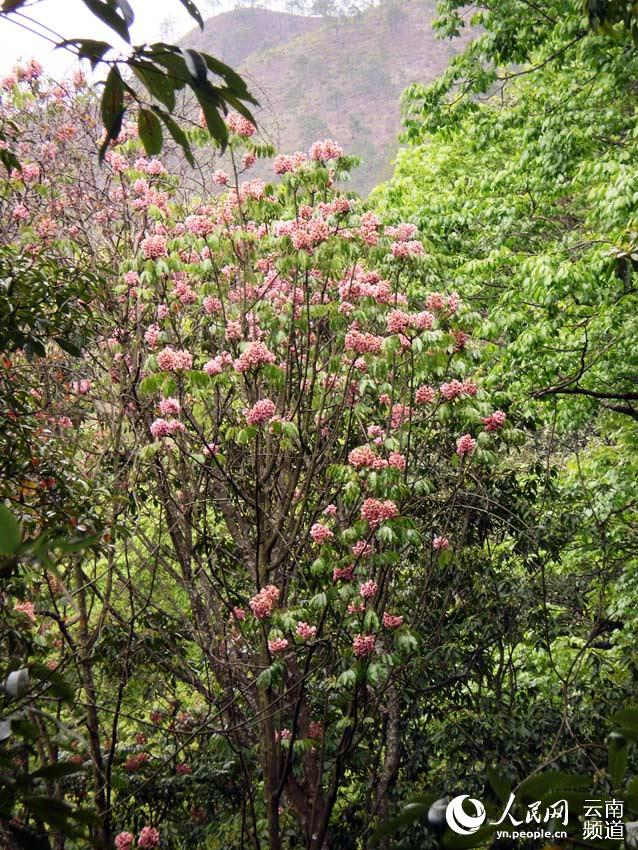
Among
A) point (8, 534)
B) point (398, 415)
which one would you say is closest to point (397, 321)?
point (398, 415)

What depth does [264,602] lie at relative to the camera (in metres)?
3.75

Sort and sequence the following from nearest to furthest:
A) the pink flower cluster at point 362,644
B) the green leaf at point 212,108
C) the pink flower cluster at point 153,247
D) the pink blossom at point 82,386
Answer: the green leaf at point 212,108 < the pink flower cluster at point 362,644 < the pink flower cluster at point 153,247 < the pink blossom at point 82,386

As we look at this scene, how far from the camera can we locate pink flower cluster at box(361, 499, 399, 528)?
3613 millimetres

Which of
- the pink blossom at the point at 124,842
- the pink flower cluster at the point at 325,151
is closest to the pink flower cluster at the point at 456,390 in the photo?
the pink flower cluster at the point at 325,151

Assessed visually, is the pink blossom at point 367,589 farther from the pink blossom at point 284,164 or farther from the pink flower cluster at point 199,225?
the pink blossom at point 284,164

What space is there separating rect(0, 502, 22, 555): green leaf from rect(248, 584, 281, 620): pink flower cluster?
10.2 feet

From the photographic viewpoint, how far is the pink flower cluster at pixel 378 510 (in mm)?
3613

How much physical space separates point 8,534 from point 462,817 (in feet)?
1.87

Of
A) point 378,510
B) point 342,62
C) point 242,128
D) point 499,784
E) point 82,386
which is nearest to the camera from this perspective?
point 499,784

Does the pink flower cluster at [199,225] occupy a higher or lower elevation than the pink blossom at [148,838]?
higher

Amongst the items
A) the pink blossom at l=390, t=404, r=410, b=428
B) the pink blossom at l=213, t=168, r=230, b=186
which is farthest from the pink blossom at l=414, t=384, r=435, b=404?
the pink blossom at l=213, t=168, r=230, b=186

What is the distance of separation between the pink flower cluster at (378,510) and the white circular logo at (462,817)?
2.67 metres

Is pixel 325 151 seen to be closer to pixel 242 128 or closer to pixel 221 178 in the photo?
pixel 242 128

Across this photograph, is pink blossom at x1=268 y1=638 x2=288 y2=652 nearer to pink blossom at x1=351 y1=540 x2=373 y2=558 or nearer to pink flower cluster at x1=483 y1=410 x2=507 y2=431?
pink blossom at x1=351 y1=540 x2=373 y2=558
